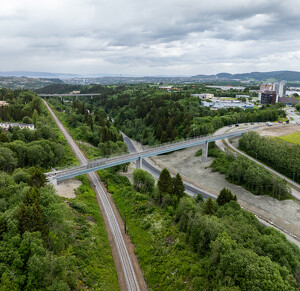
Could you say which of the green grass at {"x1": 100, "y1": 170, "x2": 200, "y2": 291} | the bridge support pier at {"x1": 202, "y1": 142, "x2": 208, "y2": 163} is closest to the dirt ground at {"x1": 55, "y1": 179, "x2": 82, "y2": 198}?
the green grass at {"x1": 100, "y1": 170, "x2": 200, "y2": 291}

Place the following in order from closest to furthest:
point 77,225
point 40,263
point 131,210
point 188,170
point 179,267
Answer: point 40,263 → point 179,267 → point 77,225 → point 131,210 → point 188,170

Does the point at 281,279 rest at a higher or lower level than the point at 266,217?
higher

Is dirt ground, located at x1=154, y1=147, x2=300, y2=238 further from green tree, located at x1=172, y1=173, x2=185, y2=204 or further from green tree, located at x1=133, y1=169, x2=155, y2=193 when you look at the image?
green tree, located at x1=133, y1=169, x2=155, y2=193

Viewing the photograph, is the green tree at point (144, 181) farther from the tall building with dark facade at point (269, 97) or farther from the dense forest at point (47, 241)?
the tall building with dark facade at point (269, 97)

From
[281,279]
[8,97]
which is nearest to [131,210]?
[281,279]

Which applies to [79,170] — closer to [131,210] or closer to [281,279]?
[131,210]

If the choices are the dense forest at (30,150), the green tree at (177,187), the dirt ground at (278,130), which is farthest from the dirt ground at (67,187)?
the dirt ground at (278,130)

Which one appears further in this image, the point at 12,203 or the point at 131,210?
the point at 131,210
